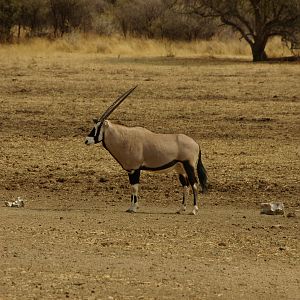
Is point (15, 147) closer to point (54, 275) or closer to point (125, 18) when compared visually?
point (54, 275)

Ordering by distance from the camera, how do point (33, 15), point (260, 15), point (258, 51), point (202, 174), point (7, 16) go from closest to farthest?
point (202, 174), point (258, 51), point (260, 15), point (7, 16), point (33, 15)

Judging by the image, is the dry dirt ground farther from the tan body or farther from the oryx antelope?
the tan body

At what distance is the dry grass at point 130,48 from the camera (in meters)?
41.2

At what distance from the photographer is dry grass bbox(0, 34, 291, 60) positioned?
41.2 m

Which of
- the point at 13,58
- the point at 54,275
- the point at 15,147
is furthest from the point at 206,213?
the point at 13,58

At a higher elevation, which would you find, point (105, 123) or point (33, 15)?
point (105, 123)

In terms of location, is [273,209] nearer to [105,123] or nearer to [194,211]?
[194,211]

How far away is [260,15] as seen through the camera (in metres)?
39.4

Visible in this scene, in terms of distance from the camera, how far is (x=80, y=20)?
53781 millimetres

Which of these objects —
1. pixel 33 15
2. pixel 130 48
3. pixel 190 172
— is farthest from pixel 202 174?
pixel 33 15

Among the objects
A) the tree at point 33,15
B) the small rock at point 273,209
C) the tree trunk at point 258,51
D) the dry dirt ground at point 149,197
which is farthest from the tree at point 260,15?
the small rock at point 273,209

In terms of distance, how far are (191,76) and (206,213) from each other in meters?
17.5

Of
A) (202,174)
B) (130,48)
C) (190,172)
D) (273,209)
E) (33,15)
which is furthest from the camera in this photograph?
(33,15)

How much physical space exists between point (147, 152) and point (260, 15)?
28485 mm
